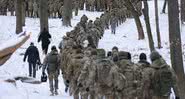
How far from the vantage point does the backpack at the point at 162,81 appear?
12.9m

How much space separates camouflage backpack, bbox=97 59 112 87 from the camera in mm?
14148

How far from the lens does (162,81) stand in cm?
1302

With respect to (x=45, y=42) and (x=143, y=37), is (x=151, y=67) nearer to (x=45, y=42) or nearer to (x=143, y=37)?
(x=45, y=42)

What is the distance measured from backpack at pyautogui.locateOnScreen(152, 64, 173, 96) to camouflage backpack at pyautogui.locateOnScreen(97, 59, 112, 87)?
4.81 ft

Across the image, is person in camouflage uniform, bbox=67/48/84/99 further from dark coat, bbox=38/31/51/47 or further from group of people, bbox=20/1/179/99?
dark coat, bbox=38/31/51/47

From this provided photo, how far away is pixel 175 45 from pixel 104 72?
2.59m

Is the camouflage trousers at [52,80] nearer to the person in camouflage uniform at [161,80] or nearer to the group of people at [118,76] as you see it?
the group of people at [118,76]

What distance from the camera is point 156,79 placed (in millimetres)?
13109

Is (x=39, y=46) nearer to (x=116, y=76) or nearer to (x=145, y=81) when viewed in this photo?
(x=116, y=76)

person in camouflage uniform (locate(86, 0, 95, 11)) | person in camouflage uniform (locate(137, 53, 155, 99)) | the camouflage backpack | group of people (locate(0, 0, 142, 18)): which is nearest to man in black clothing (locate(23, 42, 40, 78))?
the camouflage backpack

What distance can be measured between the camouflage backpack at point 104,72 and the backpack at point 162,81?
4.81 feet

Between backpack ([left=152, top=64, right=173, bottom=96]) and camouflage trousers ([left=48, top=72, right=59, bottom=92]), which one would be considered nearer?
backpack ([left=152, top=64, right=173, bottom=96])

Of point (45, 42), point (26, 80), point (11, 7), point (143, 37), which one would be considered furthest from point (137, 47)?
point (11, 7)

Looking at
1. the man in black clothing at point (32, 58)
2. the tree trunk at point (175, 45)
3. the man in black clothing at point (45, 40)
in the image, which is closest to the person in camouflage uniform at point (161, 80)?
the tree trunk at point (175, 45)
